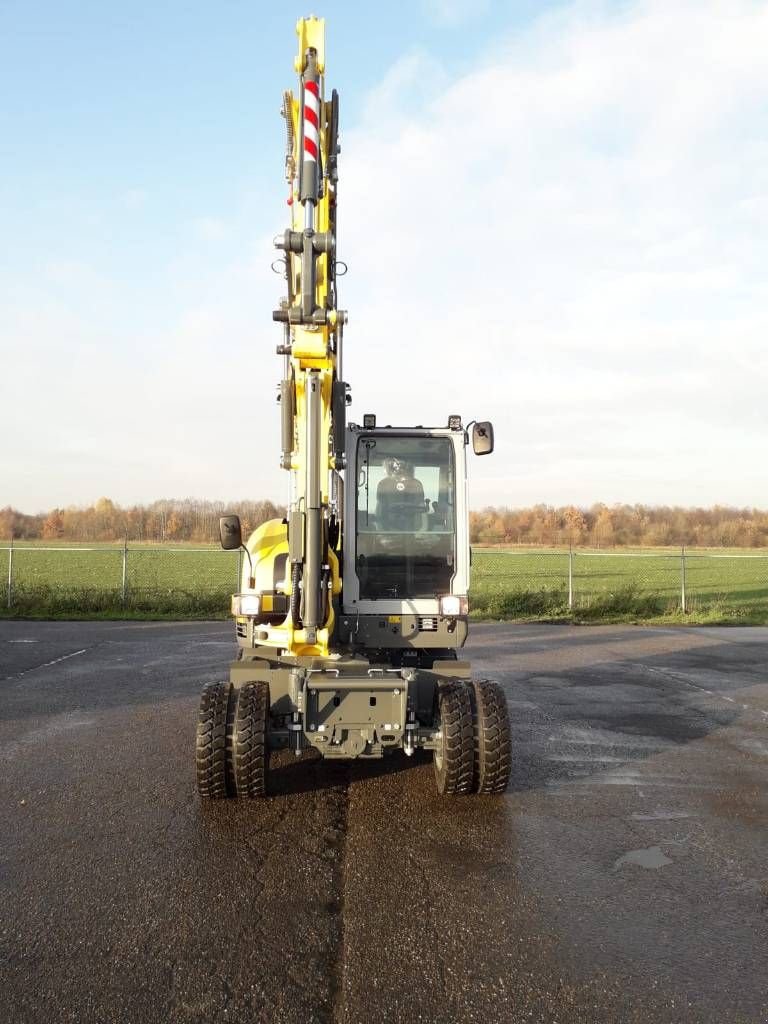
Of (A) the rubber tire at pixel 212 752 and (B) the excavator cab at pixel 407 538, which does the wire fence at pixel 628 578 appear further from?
(A) the rubber tire at pixel 212 752

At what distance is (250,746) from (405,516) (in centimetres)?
235

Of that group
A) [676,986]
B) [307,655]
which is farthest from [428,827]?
[676,986]

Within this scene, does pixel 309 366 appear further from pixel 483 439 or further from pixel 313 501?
pixel 483 439

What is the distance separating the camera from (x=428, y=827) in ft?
17.0

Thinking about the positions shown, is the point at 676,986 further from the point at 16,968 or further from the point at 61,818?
the point at 61,818

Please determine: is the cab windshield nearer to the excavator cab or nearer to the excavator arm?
the excavator cab

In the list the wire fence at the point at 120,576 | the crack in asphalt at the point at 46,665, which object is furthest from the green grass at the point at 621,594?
the crack in asphalt at the point at 46,665

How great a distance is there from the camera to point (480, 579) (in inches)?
1249

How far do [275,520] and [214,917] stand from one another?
421 cm

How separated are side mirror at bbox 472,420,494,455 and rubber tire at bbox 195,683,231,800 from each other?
9.45 ft

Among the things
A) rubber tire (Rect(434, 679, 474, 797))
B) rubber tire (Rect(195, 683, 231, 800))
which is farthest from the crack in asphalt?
rubber tire (Rect(434, 679, 474, 797))

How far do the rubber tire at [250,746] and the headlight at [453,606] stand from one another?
1726 millimetres

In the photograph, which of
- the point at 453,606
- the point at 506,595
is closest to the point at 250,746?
the point at 453,606

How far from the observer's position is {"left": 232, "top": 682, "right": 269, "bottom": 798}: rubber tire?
17.9ft
